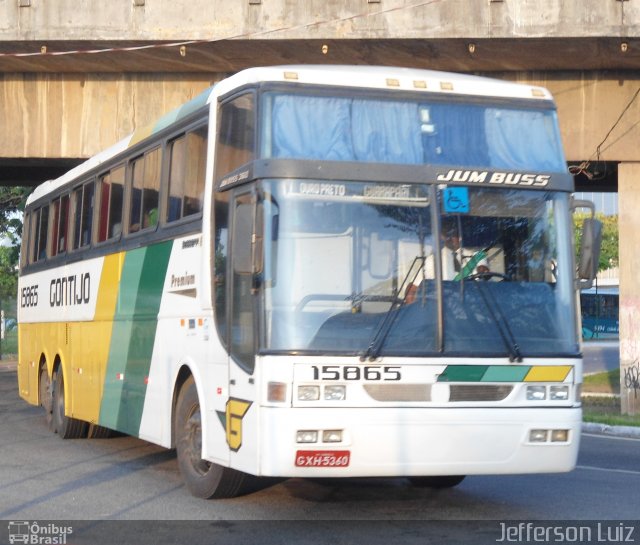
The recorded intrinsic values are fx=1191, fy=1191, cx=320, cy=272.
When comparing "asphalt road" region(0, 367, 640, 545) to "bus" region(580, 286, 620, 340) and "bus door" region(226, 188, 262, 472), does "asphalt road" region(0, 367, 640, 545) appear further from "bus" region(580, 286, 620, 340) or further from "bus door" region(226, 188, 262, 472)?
"bus" region(580, 286, 620, 340)

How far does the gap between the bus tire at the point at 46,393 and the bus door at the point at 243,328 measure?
784 centimetres

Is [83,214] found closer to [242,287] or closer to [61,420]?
[61,420]

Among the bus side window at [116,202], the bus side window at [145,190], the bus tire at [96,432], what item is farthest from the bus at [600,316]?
the bus side window at [145,190]

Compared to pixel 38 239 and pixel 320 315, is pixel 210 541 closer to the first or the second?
pixel 320 315

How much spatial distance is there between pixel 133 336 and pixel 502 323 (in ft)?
15.3

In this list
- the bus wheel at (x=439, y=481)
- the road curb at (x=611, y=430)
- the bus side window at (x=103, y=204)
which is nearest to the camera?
the bus wheel at (x=439, y=481)

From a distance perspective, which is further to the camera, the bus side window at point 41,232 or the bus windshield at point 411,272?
the bus side window at point 41,232

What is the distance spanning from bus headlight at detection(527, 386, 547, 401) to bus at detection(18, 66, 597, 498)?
0.4 inches

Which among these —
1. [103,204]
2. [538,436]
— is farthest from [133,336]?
[538,436]

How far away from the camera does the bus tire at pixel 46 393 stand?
1645cm

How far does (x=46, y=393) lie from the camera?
54.9ft

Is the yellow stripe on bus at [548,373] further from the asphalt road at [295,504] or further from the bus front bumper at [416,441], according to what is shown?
the asphalt road at [295,504]

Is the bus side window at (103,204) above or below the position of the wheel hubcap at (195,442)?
above

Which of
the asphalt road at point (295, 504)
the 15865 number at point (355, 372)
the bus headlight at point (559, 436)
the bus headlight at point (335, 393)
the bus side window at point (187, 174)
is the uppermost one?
Answer: the bus side window at point (187, 174)
